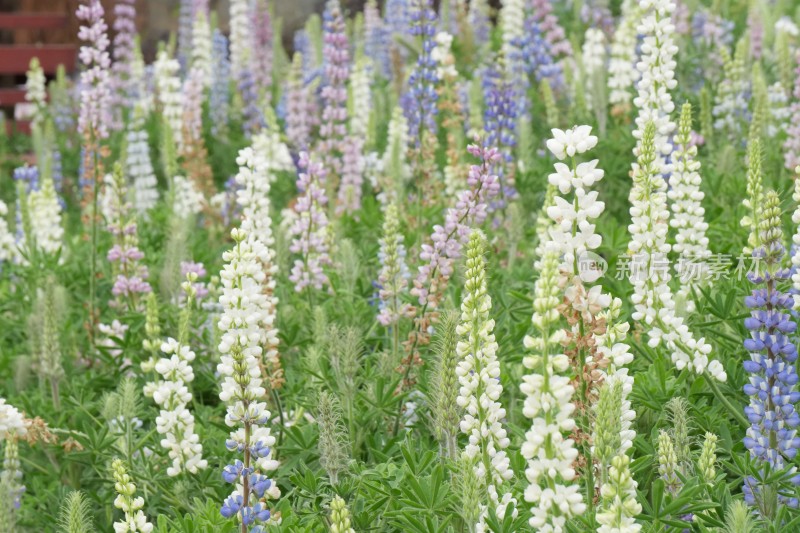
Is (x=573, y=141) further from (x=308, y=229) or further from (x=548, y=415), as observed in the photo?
(x=308, y=229)

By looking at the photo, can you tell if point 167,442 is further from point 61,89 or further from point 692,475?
point 61,89

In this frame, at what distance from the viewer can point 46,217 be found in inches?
246

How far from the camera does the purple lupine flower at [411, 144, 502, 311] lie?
3947mm

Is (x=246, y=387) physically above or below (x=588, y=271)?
below

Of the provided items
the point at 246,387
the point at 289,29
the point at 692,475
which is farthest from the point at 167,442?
the point at 289,29

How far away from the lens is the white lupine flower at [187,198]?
270 inches

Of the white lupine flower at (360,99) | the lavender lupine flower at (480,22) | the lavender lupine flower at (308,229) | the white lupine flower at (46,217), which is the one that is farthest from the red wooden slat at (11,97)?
the lavender lupine flower at (308,229)

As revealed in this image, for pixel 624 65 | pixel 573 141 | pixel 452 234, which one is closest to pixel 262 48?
pixel 624 65

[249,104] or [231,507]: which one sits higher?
[249,104]

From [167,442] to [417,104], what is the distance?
272cm

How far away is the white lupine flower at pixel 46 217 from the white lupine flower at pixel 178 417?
294 centimetres

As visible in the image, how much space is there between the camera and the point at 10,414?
3.36m

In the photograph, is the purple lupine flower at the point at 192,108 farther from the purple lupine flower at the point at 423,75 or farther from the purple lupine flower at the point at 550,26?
the purple lupine flower at the point at 550,26

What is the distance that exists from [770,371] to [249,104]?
6791 millimetres
